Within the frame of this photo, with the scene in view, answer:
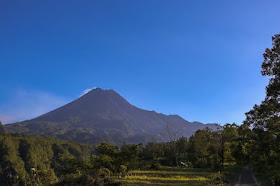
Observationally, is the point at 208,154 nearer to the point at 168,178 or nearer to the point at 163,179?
the point at 168,178

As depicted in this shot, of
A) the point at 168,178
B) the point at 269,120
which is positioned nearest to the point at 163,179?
the point at 168,178

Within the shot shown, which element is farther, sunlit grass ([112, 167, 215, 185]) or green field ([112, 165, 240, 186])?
green field ([112, 165, 240, 186])

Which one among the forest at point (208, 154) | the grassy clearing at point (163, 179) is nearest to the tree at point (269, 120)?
the forest at point (208, 154)

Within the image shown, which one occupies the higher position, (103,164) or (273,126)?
(273,126)

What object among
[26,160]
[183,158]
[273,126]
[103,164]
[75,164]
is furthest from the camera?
[26,160]

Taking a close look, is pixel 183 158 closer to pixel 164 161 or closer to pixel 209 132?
pixel 164 161

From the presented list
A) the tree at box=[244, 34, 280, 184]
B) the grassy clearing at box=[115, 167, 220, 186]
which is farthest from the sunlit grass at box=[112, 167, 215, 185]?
the tree at box=[244, 34, 280, 184]

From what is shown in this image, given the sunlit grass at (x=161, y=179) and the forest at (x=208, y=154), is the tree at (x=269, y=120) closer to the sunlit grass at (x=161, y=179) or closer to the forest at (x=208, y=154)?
the forest at (x=208, y=154)

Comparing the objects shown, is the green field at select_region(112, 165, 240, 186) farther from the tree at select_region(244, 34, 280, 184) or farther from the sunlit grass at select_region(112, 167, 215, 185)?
the tree at select_region(244, 34, 280, 184)

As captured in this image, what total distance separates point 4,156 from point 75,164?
7311cm

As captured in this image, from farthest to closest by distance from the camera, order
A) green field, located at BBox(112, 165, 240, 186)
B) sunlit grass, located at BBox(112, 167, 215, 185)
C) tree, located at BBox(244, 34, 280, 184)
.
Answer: green field, located at BBox(112, 165, 240, 186), sunlit grass, located at BBox(112, 167, 215, 185), tree, located at BBox(244, 34, 280, 184)

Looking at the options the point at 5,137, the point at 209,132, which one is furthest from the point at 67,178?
the point at 5,137

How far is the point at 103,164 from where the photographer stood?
27.7 metres

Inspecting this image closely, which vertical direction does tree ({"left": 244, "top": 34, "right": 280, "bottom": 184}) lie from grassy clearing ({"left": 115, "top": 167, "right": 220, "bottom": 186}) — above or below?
above
